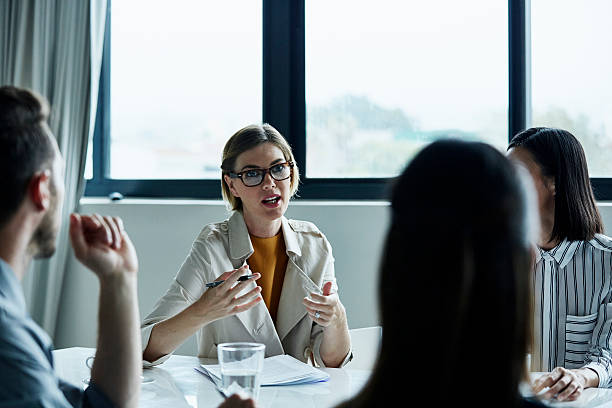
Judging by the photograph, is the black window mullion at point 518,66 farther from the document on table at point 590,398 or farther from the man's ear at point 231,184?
the document on table at point 590,398

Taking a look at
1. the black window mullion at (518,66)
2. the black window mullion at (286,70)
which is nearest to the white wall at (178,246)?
the black window mullion at (286,70)

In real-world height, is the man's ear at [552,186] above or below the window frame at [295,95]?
below

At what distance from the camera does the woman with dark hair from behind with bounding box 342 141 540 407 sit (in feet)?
2.52

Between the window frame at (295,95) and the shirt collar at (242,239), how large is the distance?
99 centimetres

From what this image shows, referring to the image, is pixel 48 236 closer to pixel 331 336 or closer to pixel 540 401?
pixel 540 401

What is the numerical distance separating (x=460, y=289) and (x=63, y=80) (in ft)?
10.8

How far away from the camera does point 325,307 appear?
1999 millimetres

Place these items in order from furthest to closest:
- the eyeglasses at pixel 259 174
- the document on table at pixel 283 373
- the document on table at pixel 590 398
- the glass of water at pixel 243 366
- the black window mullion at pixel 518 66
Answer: the black window mullion at pixel 518 66 → the eyeglasses at pixel 259 174 → the document on table at pixel 283 373 → the document on table at pixel 590 398 → the glass of water at pixel 243 366

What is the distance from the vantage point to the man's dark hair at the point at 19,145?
1134 millimetres

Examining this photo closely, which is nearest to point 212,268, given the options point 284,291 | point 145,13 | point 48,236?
point 284,291

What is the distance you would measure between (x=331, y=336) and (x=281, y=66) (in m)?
1.79

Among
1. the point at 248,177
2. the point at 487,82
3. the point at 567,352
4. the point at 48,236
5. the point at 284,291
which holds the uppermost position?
the point at 487,82

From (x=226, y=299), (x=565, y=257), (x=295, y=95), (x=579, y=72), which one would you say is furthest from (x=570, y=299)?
(x=295, y=95)

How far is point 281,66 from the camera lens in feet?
11.6
